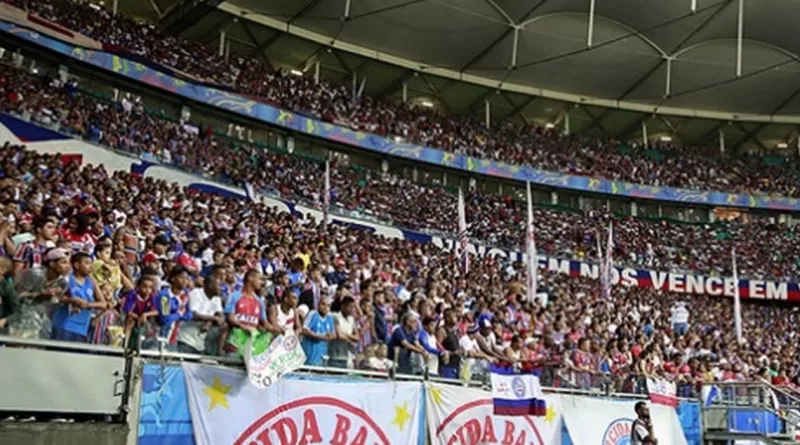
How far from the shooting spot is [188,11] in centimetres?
2866

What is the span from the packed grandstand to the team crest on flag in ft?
1.13

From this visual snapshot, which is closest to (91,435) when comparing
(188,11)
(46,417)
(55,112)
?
(46,417)

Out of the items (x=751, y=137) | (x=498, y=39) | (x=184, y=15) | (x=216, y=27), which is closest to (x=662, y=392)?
(x=184, y=15)

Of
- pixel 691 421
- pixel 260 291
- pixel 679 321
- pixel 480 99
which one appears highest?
pixel 480 99

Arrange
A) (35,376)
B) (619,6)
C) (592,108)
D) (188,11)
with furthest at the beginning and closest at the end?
(592,108) → (619,6) → (188,11) → (35,376)

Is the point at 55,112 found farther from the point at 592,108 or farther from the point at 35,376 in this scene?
the point at 592,108

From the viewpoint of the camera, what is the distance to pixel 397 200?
30562mm

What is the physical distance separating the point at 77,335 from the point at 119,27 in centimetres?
2239

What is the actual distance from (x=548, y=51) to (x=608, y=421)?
25.2m

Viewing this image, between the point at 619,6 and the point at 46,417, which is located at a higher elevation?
the point at 619,6

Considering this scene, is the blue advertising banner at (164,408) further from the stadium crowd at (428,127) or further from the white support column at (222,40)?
the white support column at (222,40)

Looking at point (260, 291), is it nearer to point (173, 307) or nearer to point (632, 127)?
point (173, 307)

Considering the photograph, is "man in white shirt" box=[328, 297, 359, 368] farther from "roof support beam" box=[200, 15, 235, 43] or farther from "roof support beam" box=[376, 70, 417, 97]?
"roof support beam" box=[376, 70, 417, 97]

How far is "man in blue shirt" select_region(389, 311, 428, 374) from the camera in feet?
30.2
